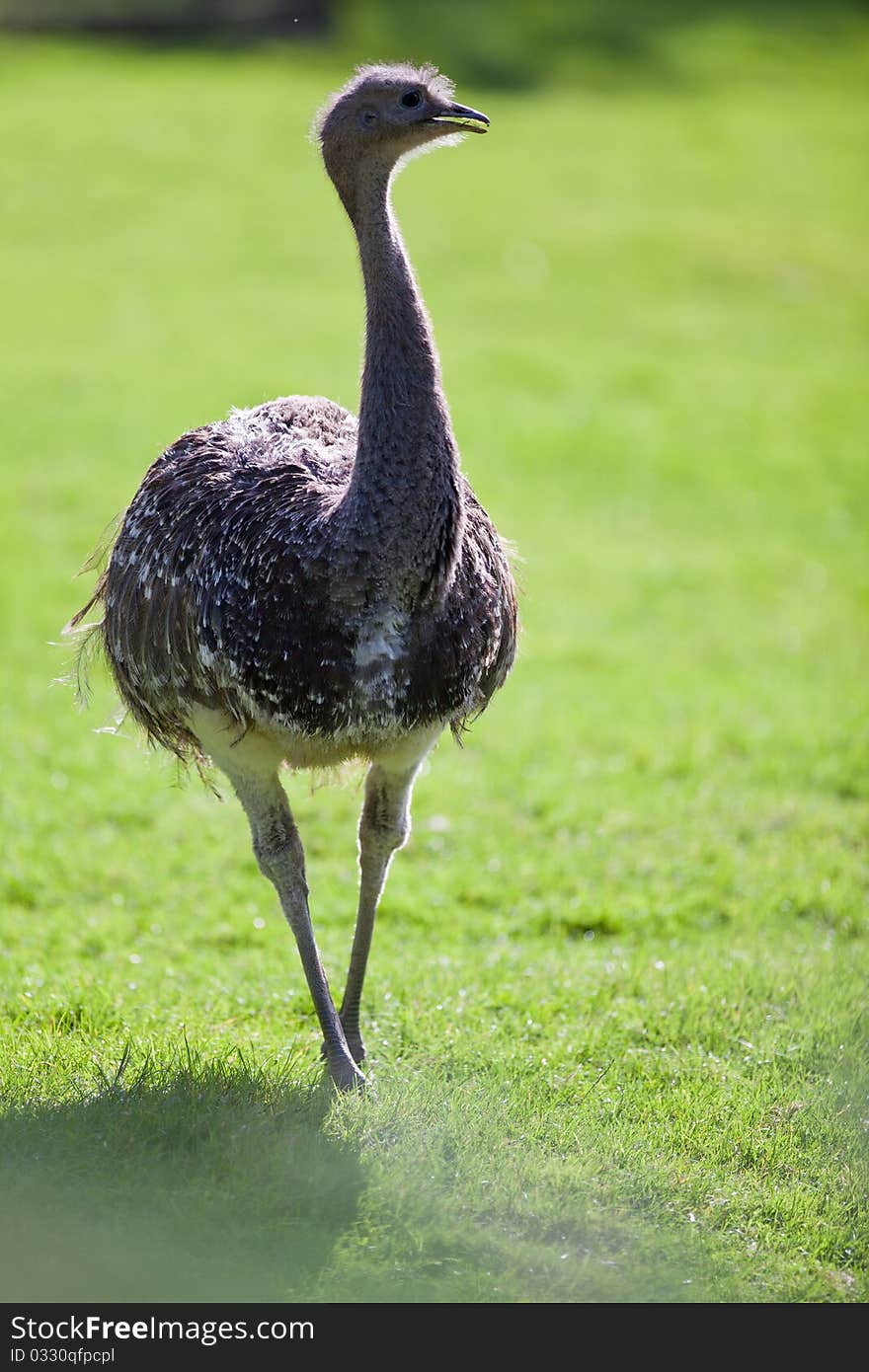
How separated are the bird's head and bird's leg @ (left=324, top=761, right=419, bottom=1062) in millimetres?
2059

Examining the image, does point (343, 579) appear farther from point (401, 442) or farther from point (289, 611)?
point (401, 442)

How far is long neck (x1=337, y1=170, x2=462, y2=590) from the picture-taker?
5.05m

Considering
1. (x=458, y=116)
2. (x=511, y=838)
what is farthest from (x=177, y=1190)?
(x=511, y=838)

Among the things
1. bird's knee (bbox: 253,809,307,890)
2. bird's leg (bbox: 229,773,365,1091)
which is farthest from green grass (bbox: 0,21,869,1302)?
bird's knee (bbox: 253,809,307,890)

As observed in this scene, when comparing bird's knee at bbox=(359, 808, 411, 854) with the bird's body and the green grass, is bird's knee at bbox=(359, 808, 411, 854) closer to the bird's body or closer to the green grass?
the bird's body

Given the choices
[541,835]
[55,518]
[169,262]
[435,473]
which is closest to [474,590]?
[435,473]

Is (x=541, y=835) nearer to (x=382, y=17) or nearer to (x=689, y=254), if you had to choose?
(x=689, y=254)

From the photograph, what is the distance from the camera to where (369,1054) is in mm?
6168

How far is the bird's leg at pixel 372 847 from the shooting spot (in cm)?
596

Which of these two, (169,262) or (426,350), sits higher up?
(426,350)

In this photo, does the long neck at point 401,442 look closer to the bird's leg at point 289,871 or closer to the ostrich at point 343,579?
the ostrich at point 343,579

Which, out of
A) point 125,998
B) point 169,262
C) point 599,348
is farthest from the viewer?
point 169,262

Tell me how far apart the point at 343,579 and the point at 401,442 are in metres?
0.46
